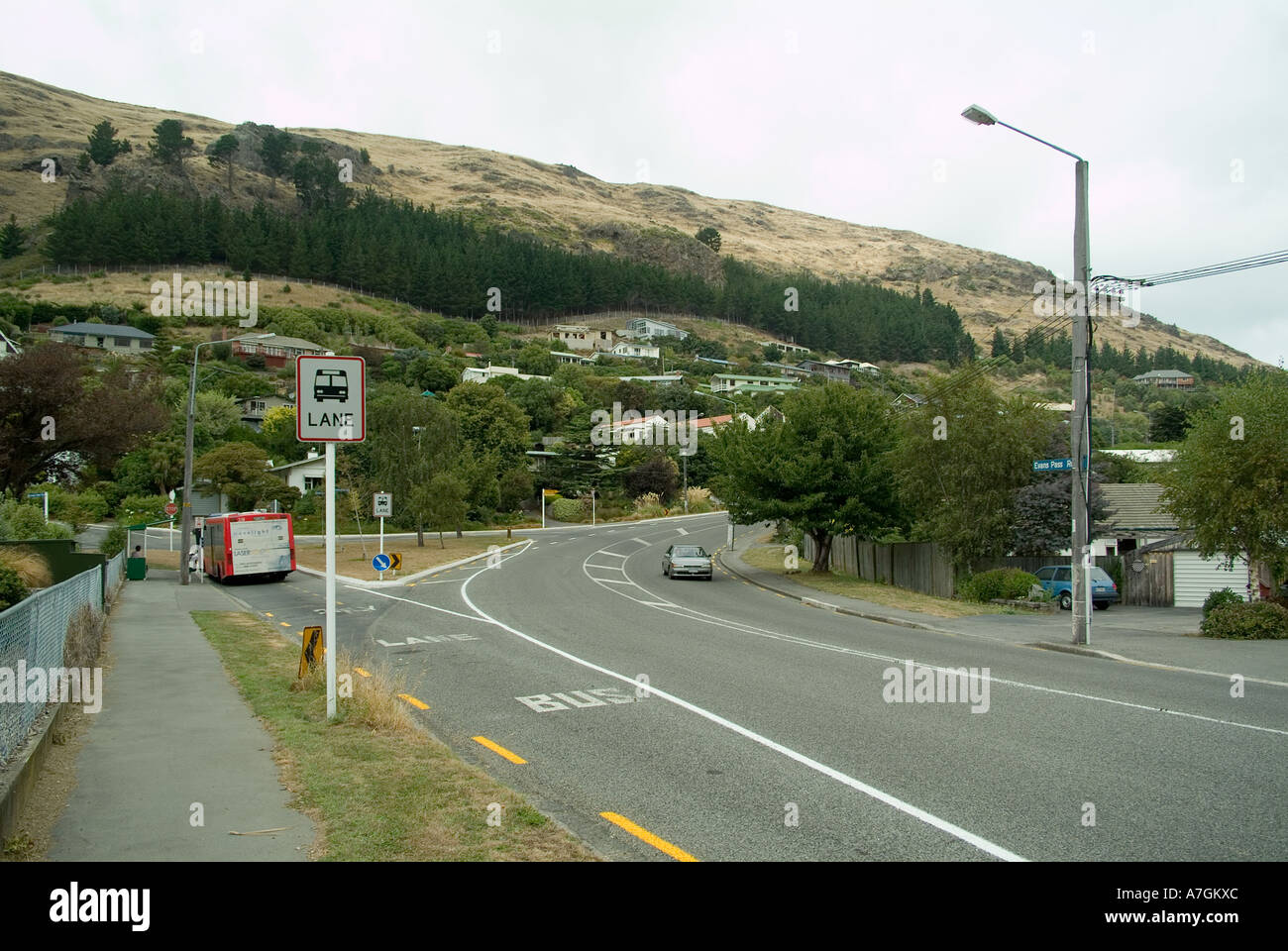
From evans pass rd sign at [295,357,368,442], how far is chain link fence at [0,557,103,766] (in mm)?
2844

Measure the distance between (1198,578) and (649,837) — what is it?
89.9 ft

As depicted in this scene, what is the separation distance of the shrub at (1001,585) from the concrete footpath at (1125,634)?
125 cm

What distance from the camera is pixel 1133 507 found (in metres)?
33.1

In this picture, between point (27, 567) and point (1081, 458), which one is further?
point (1081, 458)

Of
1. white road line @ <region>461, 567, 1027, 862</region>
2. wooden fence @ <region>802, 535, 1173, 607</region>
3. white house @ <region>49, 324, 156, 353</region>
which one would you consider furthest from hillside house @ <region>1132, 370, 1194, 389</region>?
white road line @ <region>461, 567, 1027, 862</region>

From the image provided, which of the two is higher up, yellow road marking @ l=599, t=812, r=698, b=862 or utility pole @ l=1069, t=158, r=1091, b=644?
utility pole @ l=1069, t=158, r=1091, b=644

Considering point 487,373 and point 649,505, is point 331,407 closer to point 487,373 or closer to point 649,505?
point 649,505

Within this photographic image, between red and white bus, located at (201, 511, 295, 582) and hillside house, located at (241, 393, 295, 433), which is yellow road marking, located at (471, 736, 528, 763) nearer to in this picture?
red and white bus, located at (201, 511, 295, 582)

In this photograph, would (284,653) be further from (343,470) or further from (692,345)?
(692,345)

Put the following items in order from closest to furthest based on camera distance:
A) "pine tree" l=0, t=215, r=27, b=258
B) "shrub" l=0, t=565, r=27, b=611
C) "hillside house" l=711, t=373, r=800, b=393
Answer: "shrub" l=0, t=565, r=27, b=611 → "hillside house" l=711, t=373, r=800, b=393 → "pine tree" l=0, t=215, r=27, b=258

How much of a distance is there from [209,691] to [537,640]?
21.3ft

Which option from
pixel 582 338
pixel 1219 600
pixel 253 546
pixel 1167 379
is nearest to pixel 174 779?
pixel 1219 600

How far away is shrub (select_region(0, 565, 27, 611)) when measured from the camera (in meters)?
12.8

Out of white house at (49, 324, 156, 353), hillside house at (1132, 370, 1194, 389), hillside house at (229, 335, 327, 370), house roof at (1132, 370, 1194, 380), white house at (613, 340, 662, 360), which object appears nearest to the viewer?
white house at (49, 324, 156, 353)
